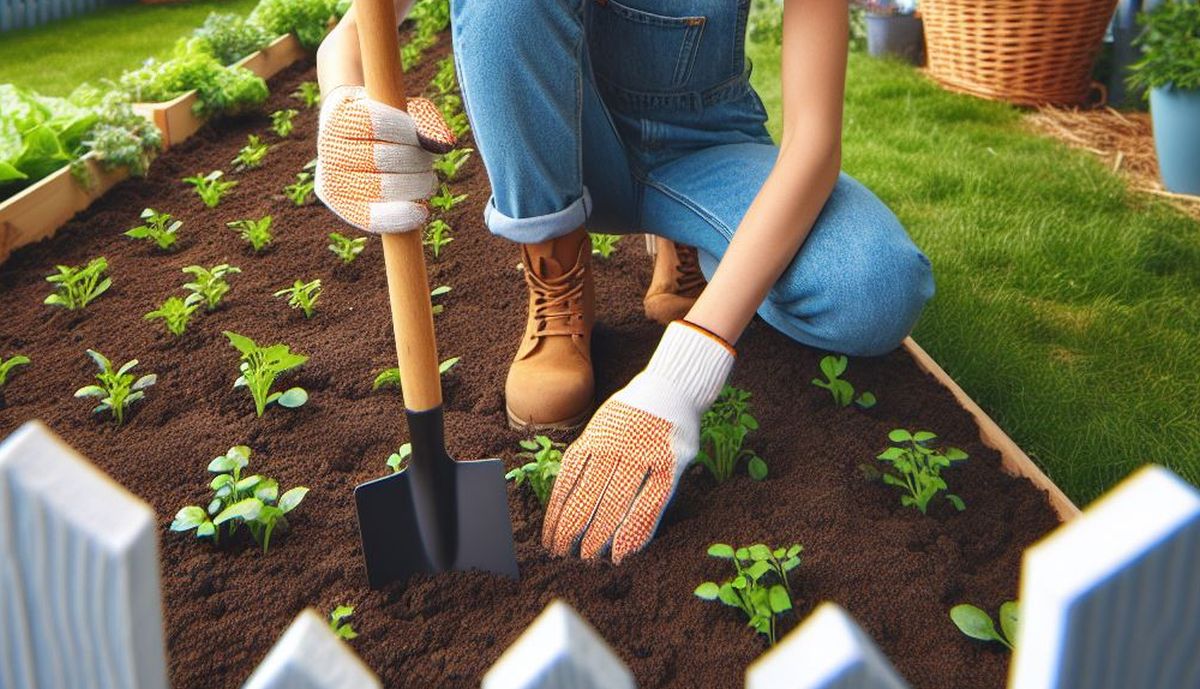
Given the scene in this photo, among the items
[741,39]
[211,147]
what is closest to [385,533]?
[741,39]

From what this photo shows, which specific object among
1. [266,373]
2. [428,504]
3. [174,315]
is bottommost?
[174,315]

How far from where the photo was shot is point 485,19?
5.63ft

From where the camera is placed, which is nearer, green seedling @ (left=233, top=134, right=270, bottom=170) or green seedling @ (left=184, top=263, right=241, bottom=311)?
green seedling @ (left=184, top=263, right=241, bottom=311)

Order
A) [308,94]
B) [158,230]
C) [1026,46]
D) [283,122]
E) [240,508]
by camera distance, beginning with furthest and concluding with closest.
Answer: [1026,46]
[308,94]
[283,122]
[158,230]
[240,508]

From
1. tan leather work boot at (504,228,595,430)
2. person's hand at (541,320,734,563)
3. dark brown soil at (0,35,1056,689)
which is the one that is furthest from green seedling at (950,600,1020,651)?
tan leather work boot at (504,228,595,430)

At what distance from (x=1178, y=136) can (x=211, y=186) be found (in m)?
2.97

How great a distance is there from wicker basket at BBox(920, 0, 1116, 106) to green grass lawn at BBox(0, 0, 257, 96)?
3978 millimetres

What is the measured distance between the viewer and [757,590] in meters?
1.30

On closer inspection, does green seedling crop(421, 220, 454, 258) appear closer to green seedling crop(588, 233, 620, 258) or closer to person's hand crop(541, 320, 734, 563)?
green seedling crop(588, 233, 620, 258)

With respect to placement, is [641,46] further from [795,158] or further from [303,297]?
[303,297]

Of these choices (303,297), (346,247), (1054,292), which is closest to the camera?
(303,297)

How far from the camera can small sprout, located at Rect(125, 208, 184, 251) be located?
8.77 feet

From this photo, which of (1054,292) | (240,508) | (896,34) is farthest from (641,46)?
(896,34)

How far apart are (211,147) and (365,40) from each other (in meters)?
2.58
